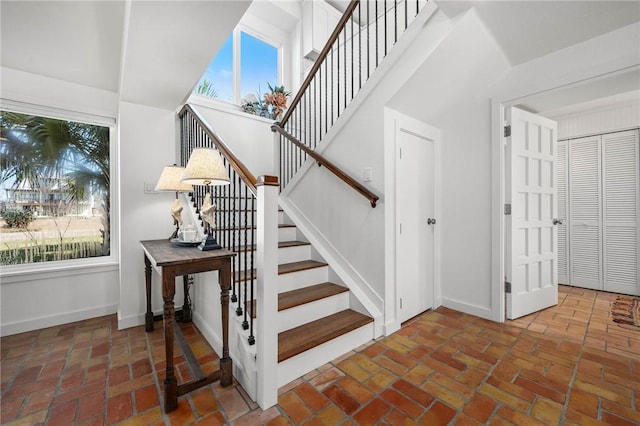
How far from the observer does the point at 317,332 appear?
78.7 inches

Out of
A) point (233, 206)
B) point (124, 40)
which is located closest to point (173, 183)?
point (233, 206)

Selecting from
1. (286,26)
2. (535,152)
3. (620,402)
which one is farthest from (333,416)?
(286,26)

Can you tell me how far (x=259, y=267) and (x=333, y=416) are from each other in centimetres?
87

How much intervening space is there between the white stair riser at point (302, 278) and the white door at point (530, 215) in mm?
1738

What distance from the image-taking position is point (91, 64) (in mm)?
2438

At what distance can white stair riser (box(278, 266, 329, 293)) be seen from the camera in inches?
92.5

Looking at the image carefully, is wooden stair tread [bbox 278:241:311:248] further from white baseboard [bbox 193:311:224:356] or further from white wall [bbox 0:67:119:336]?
white wall [bbox 0:67:119:336]

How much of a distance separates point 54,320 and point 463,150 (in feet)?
A: 14.0

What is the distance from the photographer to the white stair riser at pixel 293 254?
8.76 ft

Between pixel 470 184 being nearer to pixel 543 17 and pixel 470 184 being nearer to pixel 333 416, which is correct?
pixel 543 17

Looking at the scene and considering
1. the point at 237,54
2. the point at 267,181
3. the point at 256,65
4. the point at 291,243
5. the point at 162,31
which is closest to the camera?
the point at 267,181

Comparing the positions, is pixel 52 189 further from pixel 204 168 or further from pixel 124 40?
pixel 204 168

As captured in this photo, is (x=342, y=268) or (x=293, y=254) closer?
(x=342, y=268)

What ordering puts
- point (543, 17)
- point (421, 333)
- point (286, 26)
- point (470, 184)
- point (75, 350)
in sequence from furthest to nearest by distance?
point (286, 26)
point (470, 184)
point (421, 333)
point (75, 350)
point (543, 17)
